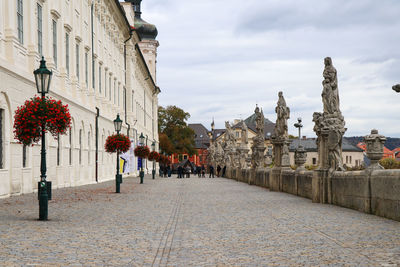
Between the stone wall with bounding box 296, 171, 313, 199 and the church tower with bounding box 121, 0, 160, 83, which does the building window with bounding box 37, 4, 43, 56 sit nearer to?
the stone wall with bounding box 296, 171, 313, 199

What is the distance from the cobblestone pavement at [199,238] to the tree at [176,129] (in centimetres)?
10394

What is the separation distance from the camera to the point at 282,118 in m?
27.9

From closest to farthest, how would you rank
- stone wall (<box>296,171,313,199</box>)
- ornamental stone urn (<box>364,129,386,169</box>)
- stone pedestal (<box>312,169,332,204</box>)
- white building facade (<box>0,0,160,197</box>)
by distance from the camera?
ornamental stone urn (<box>364,129,386,169</box>)
stone pedestal (<box>312,169,332,204</box>)
stone wall (<box>296,171,313,199</box>)
white building facade (<box>0,0,160,197</box>)

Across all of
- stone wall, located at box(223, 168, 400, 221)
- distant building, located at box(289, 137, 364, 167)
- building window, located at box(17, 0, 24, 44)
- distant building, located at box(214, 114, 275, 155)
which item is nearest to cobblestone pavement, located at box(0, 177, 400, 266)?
stone wall, located at box(223, 168, 400, 221)

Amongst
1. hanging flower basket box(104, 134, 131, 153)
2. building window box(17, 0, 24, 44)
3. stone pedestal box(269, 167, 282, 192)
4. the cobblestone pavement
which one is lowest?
the cobblestone pavement

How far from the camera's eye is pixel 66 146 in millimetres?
30750

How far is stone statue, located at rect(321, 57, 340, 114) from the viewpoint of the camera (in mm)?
17750

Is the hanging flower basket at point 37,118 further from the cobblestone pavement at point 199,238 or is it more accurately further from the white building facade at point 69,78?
the white building facade at point 69,78

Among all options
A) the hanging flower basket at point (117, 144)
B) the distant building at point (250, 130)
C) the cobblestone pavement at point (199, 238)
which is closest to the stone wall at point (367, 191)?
the cobblestone pavement at point (199, 238)

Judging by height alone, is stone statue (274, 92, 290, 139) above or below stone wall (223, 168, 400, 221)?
above

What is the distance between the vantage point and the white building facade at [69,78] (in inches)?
834

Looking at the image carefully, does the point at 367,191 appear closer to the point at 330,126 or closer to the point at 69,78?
the point at 330,126

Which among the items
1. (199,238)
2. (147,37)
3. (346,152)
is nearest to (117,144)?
(199,238)

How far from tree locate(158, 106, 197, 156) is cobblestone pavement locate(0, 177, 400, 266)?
4092 inches
